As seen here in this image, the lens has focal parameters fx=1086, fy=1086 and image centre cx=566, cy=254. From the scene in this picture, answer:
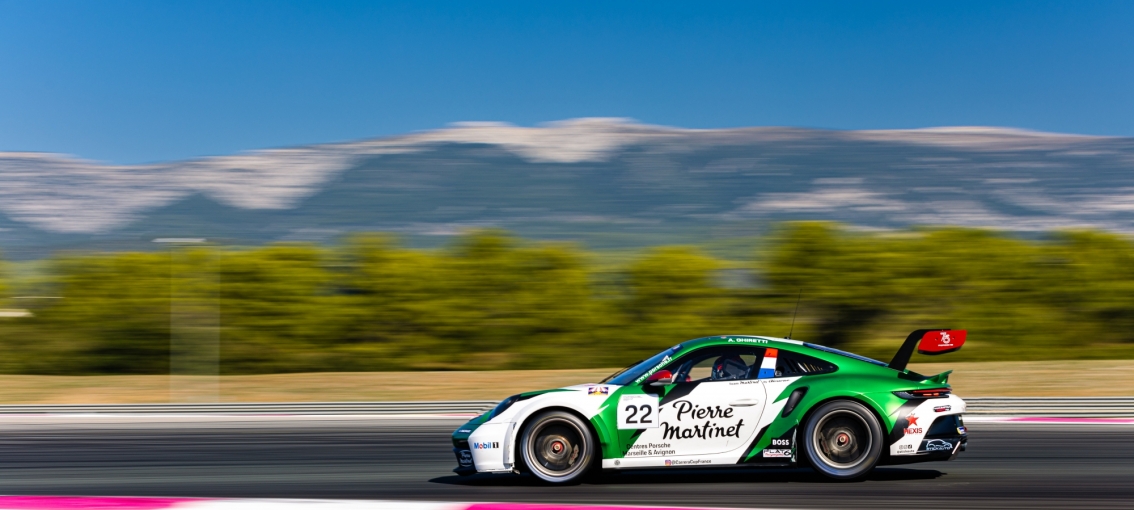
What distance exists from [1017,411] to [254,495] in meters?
11.6

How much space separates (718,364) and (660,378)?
0.48 meters

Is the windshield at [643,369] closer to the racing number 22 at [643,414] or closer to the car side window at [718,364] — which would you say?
the car side window at [718,364]

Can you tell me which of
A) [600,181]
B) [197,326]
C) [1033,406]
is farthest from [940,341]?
[600,181]

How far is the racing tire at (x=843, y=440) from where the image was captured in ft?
25.5

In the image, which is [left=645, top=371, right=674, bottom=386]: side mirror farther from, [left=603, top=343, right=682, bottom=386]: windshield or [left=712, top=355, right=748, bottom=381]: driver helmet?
[left=712, top=355, right=748, bottom=381]: driver helmet

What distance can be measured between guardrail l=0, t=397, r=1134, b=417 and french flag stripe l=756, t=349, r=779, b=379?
8.25m

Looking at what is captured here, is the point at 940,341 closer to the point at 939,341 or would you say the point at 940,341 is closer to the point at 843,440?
the point at 939,341

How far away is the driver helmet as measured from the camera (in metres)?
7.97

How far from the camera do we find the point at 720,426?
779 cm

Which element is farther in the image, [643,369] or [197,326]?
[197,326]

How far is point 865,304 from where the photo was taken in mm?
28547

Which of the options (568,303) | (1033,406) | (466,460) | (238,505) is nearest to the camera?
(238,505)

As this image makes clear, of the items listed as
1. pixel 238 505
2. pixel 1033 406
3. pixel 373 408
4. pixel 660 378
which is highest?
pixel 660 378

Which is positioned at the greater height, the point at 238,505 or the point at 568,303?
the point at 568,303
